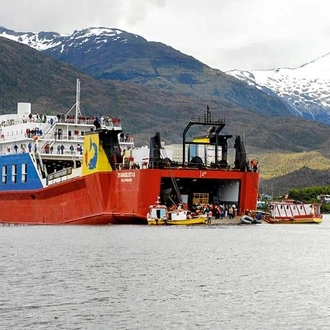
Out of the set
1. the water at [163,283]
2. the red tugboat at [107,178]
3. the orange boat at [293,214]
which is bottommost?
the water at [163,283]

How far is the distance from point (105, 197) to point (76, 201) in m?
4.57

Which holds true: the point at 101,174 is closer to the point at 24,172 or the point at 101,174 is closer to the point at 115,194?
the point at 115,194

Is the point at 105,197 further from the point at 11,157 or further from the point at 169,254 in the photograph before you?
the point at 169,254

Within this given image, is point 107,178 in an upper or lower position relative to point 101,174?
lower

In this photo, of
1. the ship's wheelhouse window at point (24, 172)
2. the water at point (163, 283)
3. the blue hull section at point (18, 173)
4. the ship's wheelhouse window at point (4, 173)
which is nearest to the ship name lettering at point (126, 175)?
the blue hull section at point (18, 173)

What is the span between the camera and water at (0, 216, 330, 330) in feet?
108

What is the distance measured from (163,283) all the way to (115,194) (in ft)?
130

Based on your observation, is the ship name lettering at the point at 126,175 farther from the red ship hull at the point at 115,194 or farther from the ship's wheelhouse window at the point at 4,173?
the ship's wheelhouse window at the point at 4,173

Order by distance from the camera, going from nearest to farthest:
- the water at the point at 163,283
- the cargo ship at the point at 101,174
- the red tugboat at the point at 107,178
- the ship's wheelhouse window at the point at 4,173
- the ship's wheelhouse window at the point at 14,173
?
the water at the point at 163,283, the red tugboat at the point at 107,178, the cargo ship at the point at 101,174, the ship's wheelhouse window at the point at 14,173, the ship's wheelhouse window at the point at 4,173

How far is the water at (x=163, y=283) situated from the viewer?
33.0 m

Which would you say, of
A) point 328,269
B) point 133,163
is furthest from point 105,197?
point 328,269

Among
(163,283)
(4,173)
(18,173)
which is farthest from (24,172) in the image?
(163,283)

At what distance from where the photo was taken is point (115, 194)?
80.2 metres

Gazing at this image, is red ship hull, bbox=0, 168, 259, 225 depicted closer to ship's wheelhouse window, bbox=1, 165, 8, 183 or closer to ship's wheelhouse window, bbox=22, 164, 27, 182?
ship's wheelhouse window, bbox=22, 164, 27, 182
